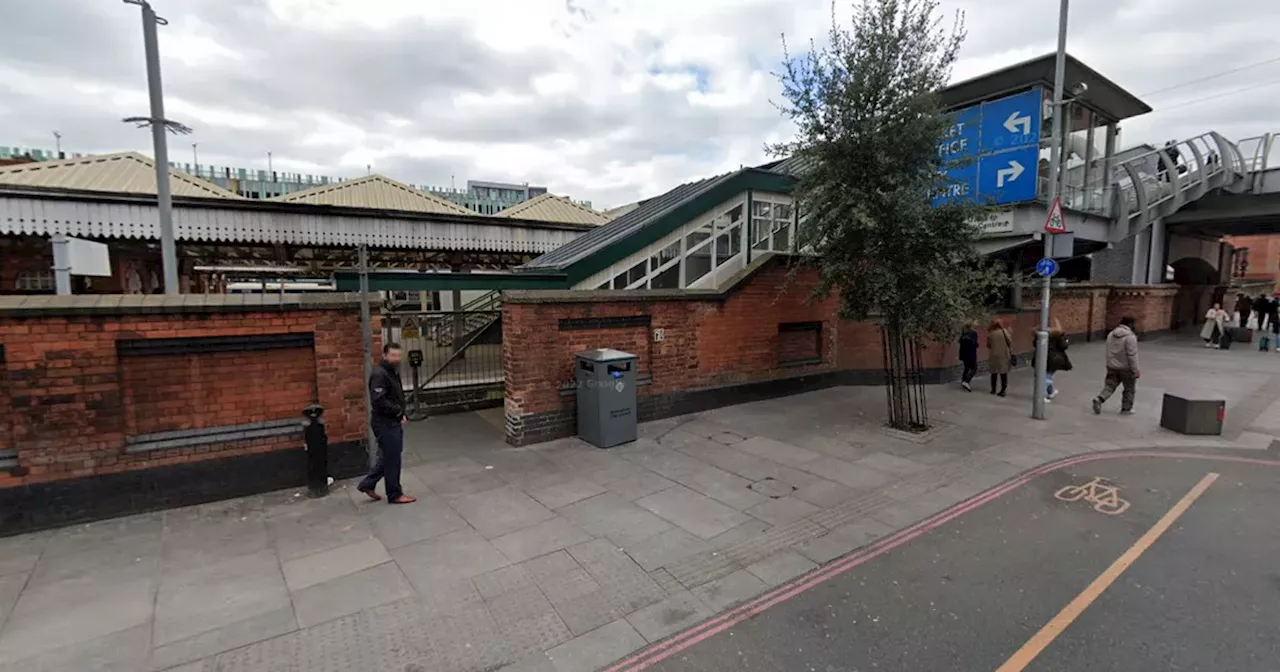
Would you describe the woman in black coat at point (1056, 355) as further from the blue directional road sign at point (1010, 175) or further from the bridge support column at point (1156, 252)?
the bridge support column at point (1156, 252)

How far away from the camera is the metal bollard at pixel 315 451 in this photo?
5902 mm

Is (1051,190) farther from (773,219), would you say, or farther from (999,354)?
(773,219)

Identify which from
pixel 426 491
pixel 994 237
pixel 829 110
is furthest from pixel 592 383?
pixel 994 237

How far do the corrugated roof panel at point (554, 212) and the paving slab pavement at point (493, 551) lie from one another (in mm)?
15898

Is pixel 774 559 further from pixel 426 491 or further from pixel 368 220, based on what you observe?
pixel 368 220

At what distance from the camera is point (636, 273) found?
10594 millimetres

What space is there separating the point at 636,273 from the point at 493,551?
6.73 metres

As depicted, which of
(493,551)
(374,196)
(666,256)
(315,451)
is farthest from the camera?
(374,196)

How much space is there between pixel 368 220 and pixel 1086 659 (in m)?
14.5

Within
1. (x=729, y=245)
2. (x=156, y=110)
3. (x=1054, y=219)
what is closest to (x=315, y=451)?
(x=156, y=110)

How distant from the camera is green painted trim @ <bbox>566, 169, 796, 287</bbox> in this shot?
30.3 feet

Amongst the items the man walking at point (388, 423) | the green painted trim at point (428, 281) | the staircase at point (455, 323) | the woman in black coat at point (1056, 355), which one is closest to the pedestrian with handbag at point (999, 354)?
the woman in black coat at point (1056, 355)

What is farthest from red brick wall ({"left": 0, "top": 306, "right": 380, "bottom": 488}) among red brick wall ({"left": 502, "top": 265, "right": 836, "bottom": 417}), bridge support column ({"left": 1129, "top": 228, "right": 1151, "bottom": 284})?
bridge support column ({"left": 1129, "top": 228, "right": 1151, "bottom": 284})

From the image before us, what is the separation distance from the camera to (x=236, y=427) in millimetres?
5832
